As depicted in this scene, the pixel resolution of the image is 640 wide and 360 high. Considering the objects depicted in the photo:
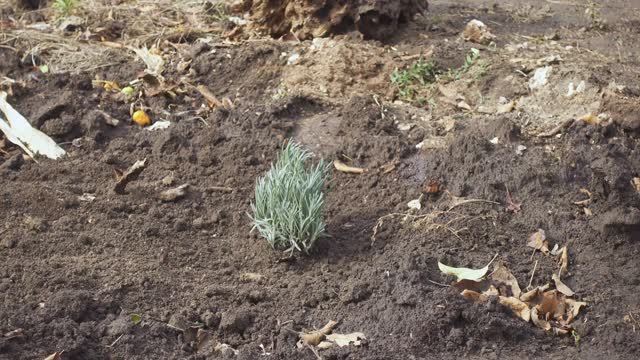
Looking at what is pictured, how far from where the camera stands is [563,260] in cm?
443

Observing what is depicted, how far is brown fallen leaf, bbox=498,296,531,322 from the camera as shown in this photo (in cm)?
411

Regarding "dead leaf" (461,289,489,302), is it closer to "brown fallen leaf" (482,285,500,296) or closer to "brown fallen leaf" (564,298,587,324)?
"brown fallen leaf" (482,285,500,296)

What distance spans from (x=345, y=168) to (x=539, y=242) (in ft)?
4.16

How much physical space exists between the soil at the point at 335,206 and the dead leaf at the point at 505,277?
0.32 feet

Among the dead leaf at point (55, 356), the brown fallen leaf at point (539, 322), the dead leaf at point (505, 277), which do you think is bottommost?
the brown fallen leaf at point (539, 322)

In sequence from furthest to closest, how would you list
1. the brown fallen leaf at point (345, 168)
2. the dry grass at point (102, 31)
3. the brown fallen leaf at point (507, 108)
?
the dry grass at point (102, 31) < the brown fallen leaf at point (507, 108) < the brown fallen leaf at point (345, 168)

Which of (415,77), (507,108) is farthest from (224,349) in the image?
(415,77)

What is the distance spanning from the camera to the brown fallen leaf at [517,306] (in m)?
4.11

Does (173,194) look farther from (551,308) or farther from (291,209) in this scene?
(551,308)

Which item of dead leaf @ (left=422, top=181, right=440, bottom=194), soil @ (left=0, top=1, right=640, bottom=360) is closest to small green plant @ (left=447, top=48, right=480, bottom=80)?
soil @ (left=0, top=1, right=640, bottom=360)

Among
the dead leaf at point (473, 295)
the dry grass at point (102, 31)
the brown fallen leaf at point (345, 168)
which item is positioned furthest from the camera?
the dry grass at point (102, 31)

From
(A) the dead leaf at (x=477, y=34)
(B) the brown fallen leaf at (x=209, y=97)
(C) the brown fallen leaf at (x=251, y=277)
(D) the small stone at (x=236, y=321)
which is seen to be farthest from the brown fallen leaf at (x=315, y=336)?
(A) the dead leaf at (x=477, y=34)

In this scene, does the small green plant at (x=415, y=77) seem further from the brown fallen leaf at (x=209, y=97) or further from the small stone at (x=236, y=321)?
the small stone at (x=236, y=321)

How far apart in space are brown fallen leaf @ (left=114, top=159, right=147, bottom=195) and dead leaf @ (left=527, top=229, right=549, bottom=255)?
2.25 meters
